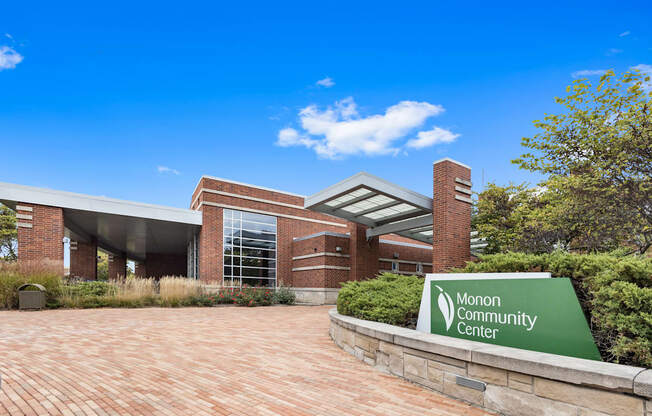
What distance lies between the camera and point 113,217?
63.9 ft

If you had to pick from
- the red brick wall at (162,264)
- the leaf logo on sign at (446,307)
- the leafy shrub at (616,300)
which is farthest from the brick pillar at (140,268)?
the leafy shrub at (616,300)

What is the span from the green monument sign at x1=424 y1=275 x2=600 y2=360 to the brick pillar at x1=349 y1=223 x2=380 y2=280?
14895 mm

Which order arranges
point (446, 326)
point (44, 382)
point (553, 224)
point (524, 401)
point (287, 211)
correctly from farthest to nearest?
point (287, 211)
point (553, 224)
point (446, 326)
point (44, 382)
point (524, 401)

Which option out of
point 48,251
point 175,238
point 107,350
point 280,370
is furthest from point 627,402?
point 175,238

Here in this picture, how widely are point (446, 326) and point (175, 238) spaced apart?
23.8 meters

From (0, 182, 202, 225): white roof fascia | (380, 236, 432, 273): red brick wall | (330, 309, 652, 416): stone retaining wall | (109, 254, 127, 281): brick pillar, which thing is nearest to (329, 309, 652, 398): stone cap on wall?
(330, 309, 652, 416): stone retaining wall

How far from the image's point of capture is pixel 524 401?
3.74 meters

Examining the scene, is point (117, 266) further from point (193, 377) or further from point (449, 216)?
point (193, 377)

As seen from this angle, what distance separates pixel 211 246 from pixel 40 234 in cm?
749

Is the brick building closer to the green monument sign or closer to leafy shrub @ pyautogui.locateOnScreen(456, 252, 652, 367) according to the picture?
the green monument sign

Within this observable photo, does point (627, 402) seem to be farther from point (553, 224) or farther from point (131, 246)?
point (131, 246)

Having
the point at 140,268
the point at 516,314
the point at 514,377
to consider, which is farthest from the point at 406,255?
the point at 140,268

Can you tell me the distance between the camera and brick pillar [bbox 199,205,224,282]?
21.1 metres

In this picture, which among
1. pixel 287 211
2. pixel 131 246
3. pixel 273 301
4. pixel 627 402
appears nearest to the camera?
pixel 627 402
